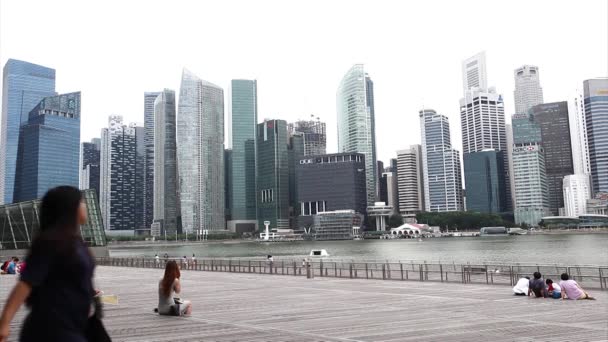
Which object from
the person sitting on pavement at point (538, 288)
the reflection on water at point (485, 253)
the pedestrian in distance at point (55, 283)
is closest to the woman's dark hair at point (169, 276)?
the pedestrian in distance at point (55, 283)

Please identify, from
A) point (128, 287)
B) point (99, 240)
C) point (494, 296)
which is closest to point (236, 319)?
point (494, 296)

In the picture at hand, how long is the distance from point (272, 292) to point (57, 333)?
16426 millimetres

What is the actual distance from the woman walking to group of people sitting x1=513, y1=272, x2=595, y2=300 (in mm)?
16156

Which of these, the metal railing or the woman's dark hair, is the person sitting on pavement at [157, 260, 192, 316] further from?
the metal railing

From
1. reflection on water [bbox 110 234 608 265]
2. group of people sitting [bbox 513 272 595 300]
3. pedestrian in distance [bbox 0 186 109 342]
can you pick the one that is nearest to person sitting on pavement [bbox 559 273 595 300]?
group of people sitting [bbox 513 272 595 300]

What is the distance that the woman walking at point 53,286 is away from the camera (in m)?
3.71

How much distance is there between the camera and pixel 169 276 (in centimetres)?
1258

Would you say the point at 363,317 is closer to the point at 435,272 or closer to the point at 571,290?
the point at 571,290

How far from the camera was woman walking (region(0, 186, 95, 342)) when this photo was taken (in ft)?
12.2

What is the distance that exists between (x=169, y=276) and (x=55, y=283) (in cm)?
904

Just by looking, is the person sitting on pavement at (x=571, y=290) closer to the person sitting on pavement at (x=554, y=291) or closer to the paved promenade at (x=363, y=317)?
the person sitting on pavement at (x=554, y=291)

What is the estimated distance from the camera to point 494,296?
17.7 meters

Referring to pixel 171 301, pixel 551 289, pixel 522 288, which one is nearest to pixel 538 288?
pixel 551 289

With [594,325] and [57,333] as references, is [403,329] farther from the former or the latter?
[57,333]
